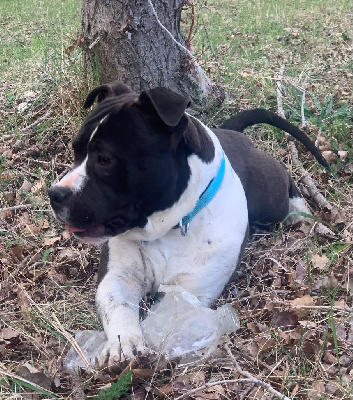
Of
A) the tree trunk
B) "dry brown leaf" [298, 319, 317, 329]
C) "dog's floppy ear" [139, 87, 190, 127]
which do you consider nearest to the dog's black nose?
"dog's floppy ear" [139, 87, 190, 127]

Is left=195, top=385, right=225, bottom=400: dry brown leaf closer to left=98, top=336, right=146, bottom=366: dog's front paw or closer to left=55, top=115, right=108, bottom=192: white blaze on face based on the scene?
left=98, top=336, right=146, bottom=366: dog's front paw

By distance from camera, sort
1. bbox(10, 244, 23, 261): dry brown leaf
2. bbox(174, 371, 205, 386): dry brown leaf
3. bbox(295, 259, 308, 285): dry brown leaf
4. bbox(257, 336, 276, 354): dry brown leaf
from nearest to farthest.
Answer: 1. bbox(174, 371, 205, 386): dry brown leaf
2. bbox(257, 336, 276, 354): dry brown leaf
3. bbox(295, 259, 308, 285): dry brown leaf
4. bbox(10, 244, 23, 261): dry brown leaf

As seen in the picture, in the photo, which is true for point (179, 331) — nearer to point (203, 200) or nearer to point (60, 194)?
point (203, 200)

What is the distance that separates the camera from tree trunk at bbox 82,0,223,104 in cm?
434

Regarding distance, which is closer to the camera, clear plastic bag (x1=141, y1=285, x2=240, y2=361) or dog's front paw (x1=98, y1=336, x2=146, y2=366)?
dog's front paw (x1=98, y1=336, x2=146, y2=366)

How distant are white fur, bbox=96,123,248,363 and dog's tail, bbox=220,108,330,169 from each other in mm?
1301

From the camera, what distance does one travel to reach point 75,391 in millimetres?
2412

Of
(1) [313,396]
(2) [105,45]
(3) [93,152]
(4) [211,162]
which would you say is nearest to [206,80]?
(2) [105,45]

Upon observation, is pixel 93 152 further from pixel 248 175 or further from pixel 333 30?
pixel 333 30

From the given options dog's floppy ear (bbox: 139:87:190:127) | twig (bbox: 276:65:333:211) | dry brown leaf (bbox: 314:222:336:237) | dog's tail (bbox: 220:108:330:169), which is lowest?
dry brown leaf (bbox: 314:222:336:237)

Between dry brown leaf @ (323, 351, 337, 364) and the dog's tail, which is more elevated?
the dog's tail

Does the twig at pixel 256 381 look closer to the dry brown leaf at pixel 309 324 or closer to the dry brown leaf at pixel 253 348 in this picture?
the dry brown leaf at pixel 253 348

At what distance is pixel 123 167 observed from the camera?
2.73 metres

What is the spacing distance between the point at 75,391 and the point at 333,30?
695 cm
